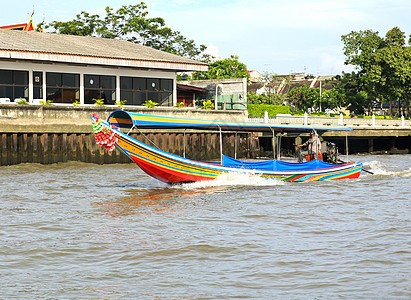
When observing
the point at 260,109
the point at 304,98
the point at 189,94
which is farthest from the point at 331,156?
the point at 304,98

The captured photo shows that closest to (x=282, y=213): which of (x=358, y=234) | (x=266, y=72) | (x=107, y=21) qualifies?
(x=358, y=234)

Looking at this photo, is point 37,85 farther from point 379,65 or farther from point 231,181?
point 379,65

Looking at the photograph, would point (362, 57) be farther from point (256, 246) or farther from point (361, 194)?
point (256, 246)

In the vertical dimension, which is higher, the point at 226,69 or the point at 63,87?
the point at 226,69

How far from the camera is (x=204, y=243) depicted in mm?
10469

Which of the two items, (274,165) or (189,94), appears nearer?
(274,165)

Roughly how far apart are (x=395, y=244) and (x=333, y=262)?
186 cm

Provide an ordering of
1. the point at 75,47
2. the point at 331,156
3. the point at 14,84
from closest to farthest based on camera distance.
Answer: the point at 331,156, the point at 14,84, the point at 75,47

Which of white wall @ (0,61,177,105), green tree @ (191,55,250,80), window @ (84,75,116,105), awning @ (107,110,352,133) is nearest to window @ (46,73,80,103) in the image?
white wall @ (0,61,177,105)

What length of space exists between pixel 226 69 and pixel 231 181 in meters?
37.6

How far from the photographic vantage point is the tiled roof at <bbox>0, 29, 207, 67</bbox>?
31.4m

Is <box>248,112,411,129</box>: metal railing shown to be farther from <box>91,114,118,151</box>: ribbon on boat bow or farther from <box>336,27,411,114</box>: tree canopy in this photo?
<box>91,114,118,151</box>: ribbon on boat bow

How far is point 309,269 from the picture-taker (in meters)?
8.79

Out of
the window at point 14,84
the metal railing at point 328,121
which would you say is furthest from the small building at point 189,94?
the window at point 14,84
